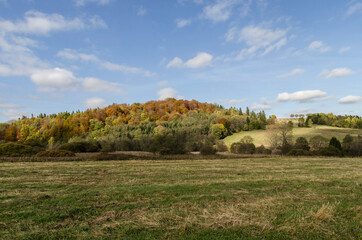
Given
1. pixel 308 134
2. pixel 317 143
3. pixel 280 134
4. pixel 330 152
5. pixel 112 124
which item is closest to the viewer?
pixel 330 152

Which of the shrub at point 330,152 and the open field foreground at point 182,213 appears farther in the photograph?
the shrub at point 330,152

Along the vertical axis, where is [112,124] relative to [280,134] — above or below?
above

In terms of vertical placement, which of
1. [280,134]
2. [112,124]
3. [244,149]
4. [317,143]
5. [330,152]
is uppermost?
[112,124]

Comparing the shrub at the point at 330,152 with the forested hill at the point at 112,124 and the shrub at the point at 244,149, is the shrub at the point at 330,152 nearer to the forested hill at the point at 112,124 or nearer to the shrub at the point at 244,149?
the shrub at the point at 244,149

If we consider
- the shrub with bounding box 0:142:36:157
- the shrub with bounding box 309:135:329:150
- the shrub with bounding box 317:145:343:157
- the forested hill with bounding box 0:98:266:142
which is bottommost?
the shrub with bounding box 317:145:343:157

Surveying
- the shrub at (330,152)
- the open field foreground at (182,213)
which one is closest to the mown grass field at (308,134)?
the shrub at (330,152)

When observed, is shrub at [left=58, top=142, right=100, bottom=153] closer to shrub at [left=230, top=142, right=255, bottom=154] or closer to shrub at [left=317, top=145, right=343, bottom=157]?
shrub at [left=230, top=142, right=255, bottom=154]

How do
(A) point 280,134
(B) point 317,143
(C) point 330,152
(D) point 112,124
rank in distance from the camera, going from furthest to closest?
(D) point 112,124 → (A) point 280,134 → (B) point 317,143 → (C) point 330,152

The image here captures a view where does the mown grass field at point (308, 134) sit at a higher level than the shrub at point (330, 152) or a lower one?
higher

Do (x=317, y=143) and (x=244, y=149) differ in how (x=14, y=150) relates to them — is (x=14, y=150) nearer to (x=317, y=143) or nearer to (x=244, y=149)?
(x=244, y=149)

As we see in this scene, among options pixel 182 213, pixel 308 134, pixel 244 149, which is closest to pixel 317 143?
pixel 244 149

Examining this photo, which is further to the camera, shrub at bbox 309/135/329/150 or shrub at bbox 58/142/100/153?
shrub at bbox 309/135/329/150

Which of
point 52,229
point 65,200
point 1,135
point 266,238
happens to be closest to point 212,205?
point 266,238

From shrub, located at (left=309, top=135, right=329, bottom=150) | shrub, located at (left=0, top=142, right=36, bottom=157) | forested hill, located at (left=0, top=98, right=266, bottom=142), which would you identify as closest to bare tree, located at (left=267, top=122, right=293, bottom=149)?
shrub, located at (left=309, top=135, right=329, bottom=150)
